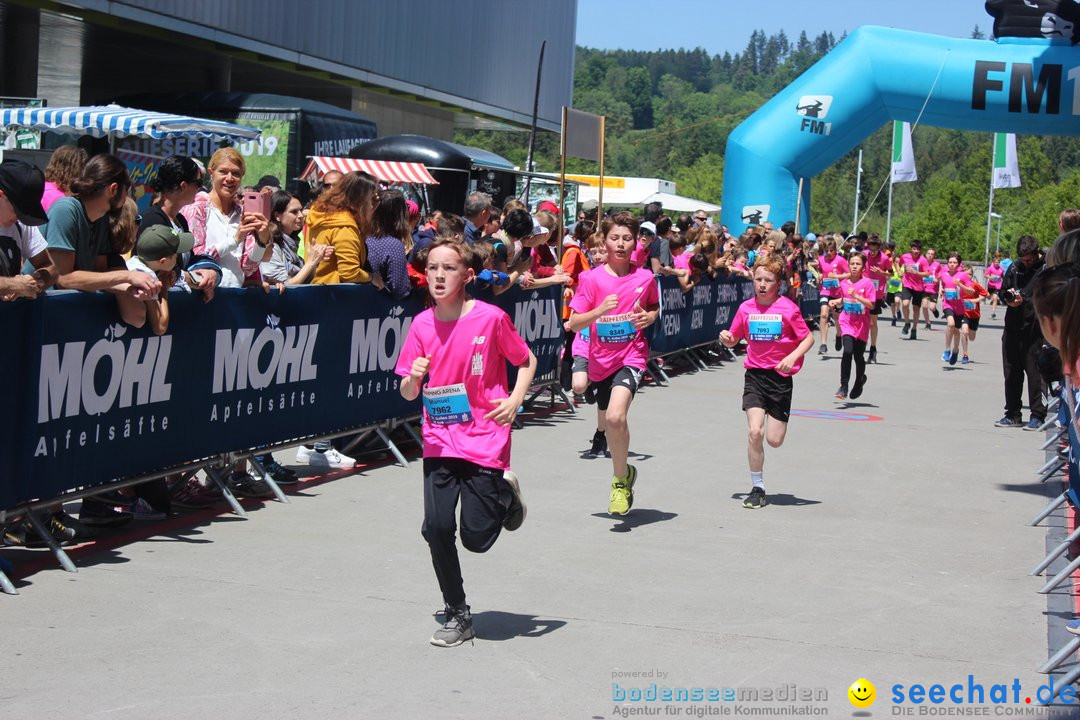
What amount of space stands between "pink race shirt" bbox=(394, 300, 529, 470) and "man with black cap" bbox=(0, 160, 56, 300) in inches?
76.5

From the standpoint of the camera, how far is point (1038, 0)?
81.5 feet

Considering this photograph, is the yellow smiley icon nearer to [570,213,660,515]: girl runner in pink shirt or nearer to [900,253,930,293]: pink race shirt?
[570,213,660,515]: girl runner in pink shirt

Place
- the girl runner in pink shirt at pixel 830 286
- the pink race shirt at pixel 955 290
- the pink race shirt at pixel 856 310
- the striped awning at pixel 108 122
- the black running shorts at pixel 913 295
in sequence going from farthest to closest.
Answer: the black running shorts at pixel 913 295 < the girl runner in pink shirt at pixel 830 286 < the pink race shirt at pixel 955 290 < the pink race shirt at pixel 856 310 < the striped awning at pixel 108 122

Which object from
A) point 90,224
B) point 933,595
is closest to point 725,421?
point 933,595

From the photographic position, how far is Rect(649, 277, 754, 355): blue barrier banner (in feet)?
56.0

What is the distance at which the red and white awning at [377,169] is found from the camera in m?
18.6

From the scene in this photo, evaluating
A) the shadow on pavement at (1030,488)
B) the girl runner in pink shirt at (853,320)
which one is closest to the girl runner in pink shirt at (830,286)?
the girl runner in pink shirt at (853,320)

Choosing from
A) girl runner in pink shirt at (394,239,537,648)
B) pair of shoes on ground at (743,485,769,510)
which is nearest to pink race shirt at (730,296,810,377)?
pair of shoes on ground at (743,485,769,510)

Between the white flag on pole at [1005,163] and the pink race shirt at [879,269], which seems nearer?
the pink race shirt at [879,269]

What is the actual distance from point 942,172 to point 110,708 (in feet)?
401

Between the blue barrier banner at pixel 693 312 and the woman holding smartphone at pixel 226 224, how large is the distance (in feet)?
29.1

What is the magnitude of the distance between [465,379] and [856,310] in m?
11.5

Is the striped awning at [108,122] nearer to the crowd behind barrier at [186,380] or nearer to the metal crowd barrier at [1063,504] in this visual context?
the crowd behind barrier at [186,380]

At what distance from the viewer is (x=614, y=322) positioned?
8703 mm
